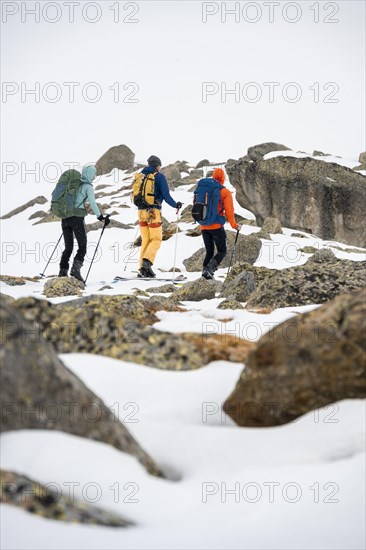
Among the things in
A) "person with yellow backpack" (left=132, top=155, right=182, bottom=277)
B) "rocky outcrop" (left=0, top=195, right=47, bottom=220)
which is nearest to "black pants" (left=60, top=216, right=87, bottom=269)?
"person with yellow backpack" (left=132, top=155, right=182, bottom=277)

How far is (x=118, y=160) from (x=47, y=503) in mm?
58099

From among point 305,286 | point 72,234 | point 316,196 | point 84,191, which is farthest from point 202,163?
point 305,286

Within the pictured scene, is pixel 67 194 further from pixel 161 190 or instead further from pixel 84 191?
pixel 161 190

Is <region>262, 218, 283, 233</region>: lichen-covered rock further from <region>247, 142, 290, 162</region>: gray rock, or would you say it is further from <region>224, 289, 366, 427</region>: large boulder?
<region>224, 289, 366, 427</region>: large boulder

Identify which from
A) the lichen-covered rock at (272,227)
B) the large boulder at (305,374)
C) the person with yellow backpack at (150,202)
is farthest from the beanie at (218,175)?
the lichen-covered rock at (272,227)

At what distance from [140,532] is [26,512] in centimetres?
57

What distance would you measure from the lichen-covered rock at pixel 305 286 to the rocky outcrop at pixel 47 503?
554cm

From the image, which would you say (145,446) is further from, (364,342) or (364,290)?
(364,290)

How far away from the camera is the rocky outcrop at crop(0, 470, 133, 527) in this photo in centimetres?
278

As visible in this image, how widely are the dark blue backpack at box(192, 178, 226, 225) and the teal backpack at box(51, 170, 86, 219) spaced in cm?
301

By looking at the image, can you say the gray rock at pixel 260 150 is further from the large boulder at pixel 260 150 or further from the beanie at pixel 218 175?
the beanie at pixel 218 175

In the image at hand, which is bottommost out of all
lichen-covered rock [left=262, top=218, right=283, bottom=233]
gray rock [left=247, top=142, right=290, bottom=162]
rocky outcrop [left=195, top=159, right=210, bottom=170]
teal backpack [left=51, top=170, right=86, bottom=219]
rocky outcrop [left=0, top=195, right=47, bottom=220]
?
lichen-covered rock [left=262, top=218, right=283, bottom=233]

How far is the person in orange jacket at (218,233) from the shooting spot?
549 inches

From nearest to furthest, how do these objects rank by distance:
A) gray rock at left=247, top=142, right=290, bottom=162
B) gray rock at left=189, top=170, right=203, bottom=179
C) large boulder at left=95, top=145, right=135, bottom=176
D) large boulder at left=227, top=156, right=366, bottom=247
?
large boulder at left=227, top=156, right=366, bottom=247, gray rock at left=247, top=142, right=290, bottom=162, gray rock at left=189, top=170, right=203, bottom=179, large boulder at left=95, top=145, right=135, bottom=176
